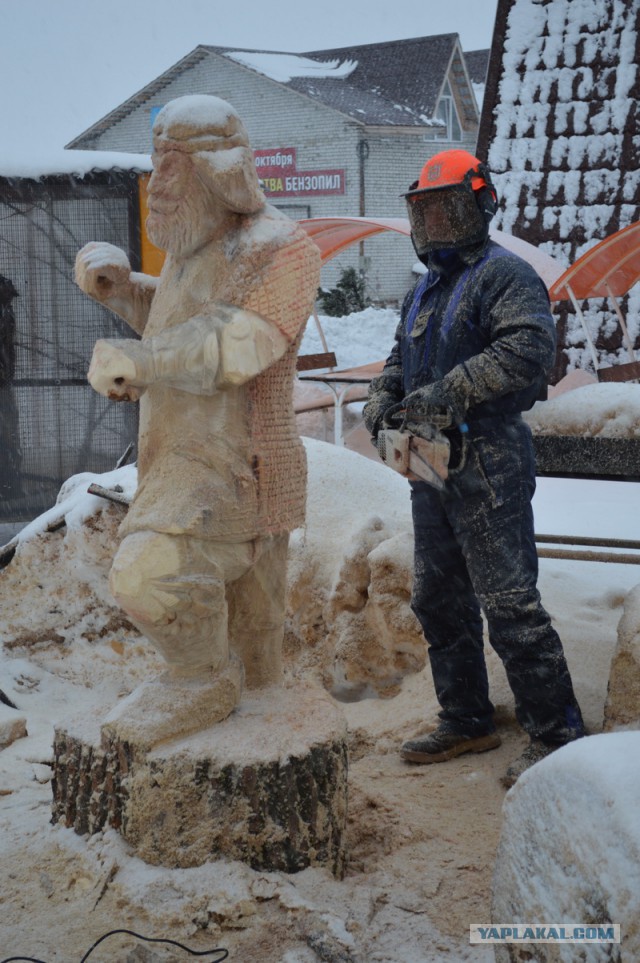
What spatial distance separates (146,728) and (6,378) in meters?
3.63

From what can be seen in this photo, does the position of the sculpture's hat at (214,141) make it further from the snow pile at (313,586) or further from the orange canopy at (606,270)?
the orange canopy at (606,270)

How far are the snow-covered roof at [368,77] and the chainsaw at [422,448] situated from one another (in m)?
9.84

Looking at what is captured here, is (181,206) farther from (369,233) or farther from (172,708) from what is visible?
(369,233)

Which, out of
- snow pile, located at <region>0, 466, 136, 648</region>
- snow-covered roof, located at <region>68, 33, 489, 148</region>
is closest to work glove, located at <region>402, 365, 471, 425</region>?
snow pile, located at <region>0, 466, 136, 648</region>

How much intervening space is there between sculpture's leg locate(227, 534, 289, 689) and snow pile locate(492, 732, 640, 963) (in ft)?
3.46

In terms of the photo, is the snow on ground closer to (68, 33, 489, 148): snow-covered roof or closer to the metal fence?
the metal fence

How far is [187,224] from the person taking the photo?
2551mm

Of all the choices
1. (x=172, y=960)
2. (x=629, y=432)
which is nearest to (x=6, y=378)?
(x=629, y=432)

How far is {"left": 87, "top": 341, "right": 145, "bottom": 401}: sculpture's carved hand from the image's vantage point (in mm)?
2273

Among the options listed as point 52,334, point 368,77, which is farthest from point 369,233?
point 368,77

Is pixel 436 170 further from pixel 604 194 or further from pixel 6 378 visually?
pixel 604 194

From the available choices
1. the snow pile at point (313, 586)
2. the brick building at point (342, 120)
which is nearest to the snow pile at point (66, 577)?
the snow pile at point (313, 586)

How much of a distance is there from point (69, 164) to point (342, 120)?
715 centimetres

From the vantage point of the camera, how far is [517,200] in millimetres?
7766
